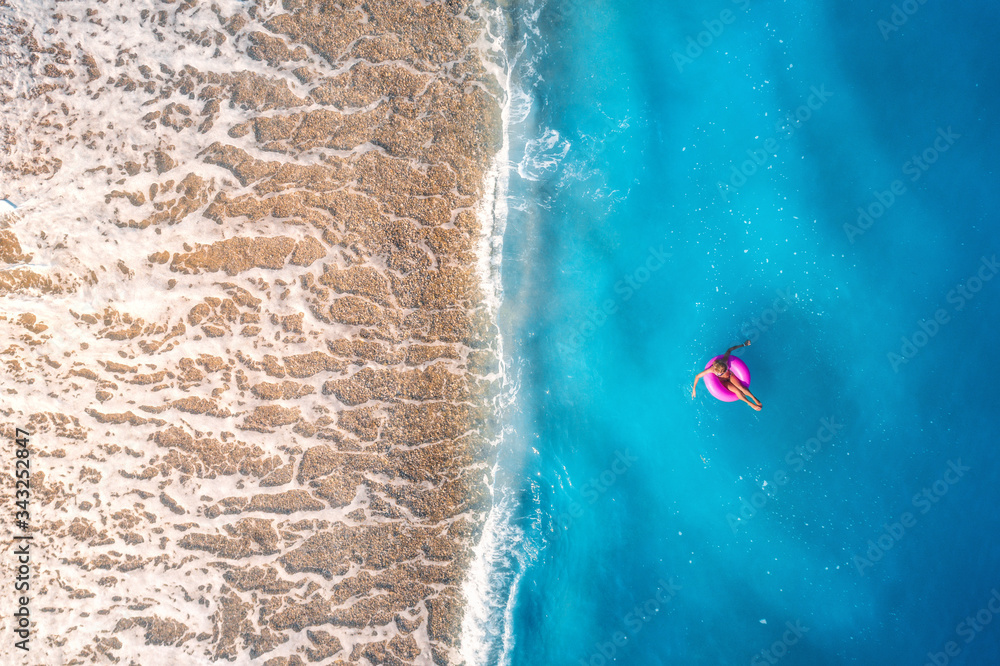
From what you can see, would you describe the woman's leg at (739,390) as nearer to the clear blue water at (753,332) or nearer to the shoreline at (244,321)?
the clear blue water at (753,332)

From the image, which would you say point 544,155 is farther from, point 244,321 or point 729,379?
point 244,321

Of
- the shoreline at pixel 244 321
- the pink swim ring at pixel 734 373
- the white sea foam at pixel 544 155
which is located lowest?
the shoreline at pixel 244 321

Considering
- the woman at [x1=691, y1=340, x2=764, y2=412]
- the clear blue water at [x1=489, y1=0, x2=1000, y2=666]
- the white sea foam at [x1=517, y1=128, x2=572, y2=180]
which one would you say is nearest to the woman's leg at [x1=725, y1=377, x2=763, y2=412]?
the woman at [x1=691, y1=340, x2=764, y2=412]

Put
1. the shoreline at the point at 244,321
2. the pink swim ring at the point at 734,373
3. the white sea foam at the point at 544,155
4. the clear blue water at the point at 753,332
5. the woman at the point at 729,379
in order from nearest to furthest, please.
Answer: the woman at the point at 729,379
the pink swim ring at the point at 734,373
the shoreline at the point at 244,321
the clear blue water at the point at 753,332
the white sea foam at the point at 544,155

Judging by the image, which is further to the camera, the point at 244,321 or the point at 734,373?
the point at 244,321

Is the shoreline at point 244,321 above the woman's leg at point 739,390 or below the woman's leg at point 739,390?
below

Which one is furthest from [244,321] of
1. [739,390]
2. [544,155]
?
[739,390]

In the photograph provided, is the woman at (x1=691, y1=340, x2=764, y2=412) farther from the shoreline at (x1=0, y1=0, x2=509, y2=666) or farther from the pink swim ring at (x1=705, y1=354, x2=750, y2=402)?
the shoreline at (x1=0, y1=0, x2=509, y2=666)

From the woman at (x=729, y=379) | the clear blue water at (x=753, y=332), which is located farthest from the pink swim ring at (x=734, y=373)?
the clear blue water at (x=753, y=332)
